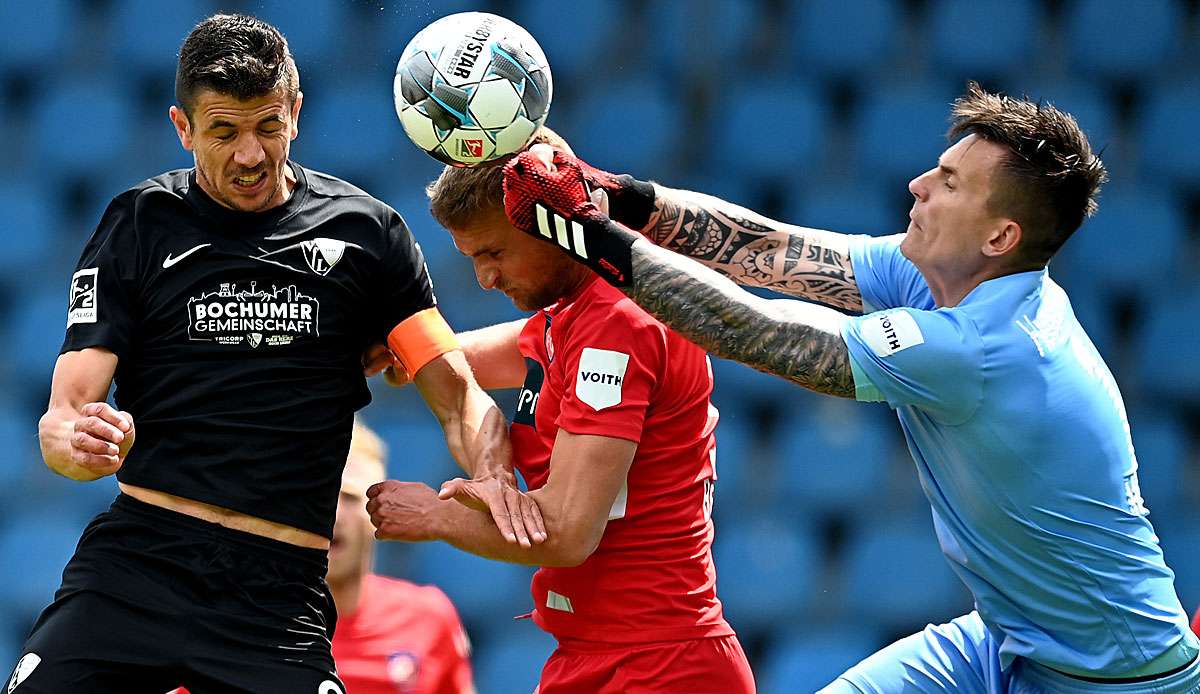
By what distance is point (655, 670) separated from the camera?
3.72 metres

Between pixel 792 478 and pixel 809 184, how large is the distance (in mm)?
1549

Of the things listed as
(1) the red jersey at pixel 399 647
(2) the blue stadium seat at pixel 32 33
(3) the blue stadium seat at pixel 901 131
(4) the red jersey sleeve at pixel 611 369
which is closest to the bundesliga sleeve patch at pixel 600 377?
(4) the red jersey sleeve at pixel 611 369

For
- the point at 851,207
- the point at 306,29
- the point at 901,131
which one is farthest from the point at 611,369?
the point at 306,29

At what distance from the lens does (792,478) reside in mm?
7277

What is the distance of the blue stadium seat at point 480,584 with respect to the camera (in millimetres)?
7012

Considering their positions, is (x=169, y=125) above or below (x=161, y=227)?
above

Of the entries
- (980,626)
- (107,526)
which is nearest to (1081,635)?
(980,626)

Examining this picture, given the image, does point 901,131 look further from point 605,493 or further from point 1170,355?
point 605,493

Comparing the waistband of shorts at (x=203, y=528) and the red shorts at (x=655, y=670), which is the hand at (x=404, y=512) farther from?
the red shorts at (x=655, y=670)

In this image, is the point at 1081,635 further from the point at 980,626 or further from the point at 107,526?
the point at 107,526

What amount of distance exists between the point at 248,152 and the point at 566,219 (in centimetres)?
84

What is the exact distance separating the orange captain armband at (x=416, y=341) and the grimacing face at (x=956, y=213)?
122 centimetres

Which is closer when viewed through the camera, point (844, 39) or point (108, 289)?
point (108, 289)

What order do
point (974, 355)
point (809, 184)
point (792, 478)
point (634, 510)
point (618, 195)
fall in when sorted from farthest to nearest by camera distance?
1. point (809, 184)
2. point (792, 478)
3. point (618, 195)
4. point (634, 510)
5. point (974, 355)
